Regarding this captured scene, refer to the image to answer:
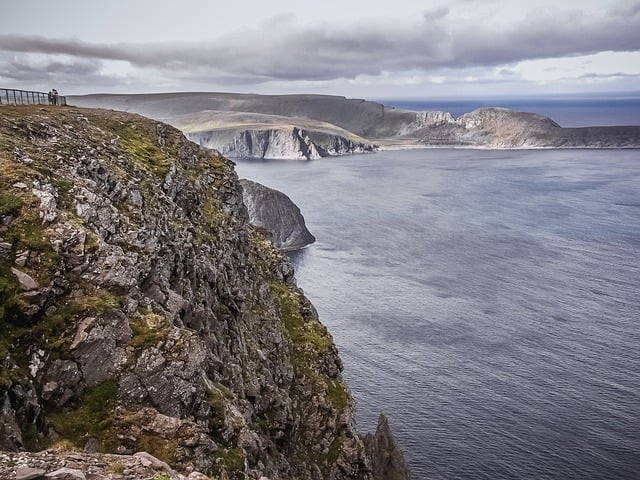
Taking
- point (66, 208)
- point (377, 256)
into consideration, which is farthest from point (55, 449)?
point (377, 256)

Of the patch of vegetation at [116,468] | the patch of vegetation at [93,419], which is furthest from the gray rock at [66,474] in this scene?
the patch of vegetation at [93,419]

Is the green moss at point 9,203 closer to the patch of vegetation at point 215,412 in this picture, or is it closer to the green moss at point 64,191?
the green moss at point 64,191

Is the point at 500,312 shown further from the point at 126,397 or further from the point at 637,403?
the point at 126,397

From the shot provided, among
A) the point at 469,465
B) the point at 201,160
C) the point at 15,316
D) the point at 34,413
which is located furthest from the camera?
the point at 469,465

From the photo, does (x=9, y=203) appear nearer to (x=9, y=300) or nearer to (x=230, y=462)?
(x=9, y=300)

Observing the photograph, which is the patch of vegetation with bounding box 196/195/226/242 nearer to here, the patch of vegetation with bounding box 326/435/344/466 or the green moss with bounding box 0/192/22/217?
the green moss with bounding box 0/192/22/217

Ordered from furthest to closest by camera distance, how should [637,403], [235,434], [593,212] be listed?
[593,212] → [637,403] → [235,434]

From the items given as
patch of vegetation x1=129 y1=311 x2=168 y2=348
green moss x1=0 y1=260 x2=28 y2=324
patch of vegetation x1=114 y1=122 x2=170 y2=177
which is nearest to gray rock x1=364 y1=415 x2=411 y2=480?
patch of vegetation x1=114 y1=122 x2=170 y2=177
